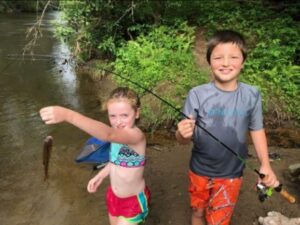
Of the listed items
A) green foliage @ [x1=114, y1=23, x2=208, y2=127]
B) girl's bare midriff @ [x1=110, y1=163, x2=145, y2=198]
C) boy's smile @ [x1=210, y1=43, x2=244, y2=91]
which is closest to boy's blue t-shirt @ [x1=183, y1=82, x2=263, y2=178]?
boy's smile @ [x1=210, y1=43, x2=244, y2=91]

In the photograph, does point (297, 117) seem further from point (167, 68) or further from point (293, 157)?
point (167, 68)

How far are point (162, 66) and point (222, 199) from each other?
5.10 metres

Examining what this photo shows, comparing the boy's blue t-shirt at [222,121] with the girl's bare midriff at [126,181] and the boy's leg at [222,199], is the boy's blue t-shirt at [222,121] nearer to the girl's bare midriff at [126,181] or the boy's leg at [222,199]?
the boy's leg at [222,199]

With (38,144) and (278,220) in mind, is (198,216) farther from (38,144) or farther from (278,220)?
(38,144)

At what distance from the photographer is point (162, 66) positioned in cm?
781

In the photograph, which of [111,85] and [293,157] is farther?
[111,85]

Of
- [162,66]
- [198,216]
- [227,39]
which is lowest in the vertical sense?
[198,216]

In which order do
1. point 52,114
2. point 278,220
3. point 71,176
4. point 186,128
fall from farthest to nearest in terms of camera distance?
point 71,176 → point 278,220 → point 186,128 → point 52,114

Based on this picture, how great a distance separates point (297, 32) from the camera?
8375mm

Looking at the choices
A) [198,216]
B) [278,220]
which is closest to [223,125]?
[198,216]

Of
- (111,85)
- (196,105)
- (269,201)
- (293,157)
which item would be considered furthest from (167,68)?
(196,105)

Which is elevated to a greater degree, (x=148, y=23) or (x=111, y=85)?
(x=148, y=23)

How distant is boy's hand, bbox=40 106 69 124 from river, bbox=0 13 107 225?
137 centimetres

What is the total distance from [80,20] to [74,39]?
0.61m
